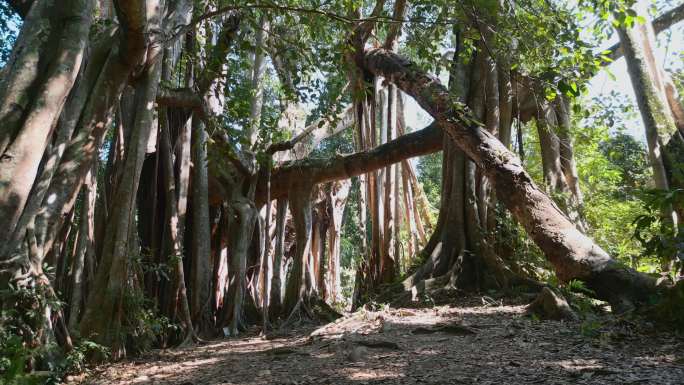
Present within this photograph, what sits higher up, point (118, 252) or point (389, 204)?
point (389, 204)

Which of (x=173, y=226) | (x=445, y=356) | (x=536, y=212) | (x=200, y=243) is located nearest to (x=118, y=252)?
(x=173, y=226)

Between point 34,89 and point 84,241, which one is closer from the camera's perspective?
point 34,89

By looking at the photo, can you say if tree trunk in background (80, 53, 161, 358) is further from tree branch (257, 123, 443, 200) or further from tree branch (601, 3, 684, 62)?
tree branch (601, 3, 684, 62)

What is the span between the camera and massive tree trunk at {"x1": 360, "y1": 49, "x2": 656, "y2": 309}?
149 inches

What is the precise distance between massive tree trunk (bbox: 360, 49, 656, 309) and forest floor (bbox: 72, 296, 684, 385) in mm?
319

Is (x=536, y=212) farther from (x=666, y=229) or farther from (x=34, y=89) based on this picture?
(x=34, y=89)

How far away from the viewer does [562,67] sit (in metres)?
3.65

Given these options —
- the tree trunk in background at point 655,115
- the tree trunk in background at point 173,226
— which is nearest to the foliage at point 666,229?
the tree trunk in background at point 655,115

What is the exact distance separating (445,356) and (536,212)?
195 cm

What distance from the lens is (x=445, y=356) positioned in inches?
121

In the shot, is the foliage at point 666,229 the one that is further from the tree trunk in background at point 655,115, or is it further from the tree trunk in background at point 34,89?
the tree trunk in background at point 34,89

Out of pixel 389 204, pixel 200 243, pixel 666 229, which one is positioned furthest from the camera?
pixel 389 204

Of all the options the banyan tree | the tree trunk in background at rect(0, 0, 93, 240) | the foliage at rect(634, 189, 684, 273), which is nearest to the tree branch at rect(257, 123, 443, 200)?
the banyan tree

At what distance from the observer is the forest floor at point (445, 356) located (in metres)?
2.55
